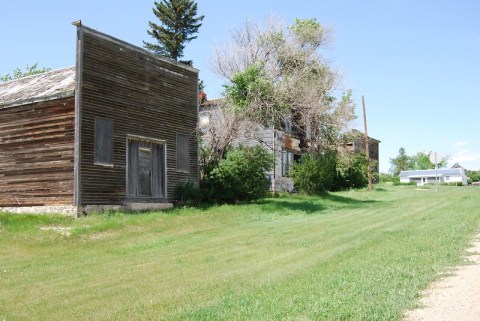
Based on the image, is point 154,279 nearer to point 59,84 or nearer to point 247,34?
point 59,84

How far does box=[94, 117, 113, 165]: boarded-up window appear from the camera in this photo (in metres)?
19.8

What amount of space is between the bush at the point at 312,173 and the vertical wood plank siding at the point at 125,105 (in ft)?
39.0

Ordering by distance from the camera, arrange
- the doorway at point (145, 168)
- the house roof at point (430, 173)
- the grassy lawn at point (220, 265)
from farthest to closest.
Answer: the house roof at point (430, 173), the doorway at point (145, 168), the grassy lawn at point (220, 265)

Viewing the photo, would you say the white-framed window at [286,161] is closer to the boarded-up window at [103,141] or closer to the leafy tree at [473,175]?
the boarded-up window at [103,141]

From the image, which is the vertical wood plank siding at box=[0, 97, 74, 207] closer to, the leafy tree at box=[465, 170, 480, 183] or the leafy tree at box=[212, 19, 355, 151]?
the leafy tree at box=[212, 19, 355, 151]

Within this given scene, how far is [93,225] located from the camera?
55.1ft

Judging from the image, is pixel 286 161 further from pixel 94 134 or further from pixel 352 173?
pixel 94 134

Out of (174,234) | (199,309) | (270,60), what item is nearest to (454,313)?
(199,309)

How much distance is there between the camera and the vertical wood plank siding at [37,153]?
1930 cm

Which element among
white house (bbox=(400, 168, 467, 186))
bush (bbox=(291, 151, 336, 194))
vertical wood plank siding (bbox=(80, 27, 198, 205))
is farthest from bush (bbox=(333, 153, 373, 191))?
white house (bbox=(400, 168, 467, 186))

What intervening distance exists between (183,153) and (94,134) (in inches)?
215

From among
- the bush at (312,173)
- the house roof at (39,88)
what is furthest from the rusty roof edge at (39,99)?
the bush at (312,173)

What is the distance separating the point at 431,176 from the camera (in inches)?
4013

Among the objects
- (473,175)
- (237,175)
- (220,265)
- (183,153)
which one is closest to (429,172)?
(473,175)
